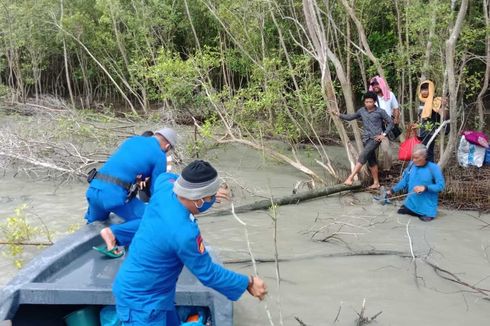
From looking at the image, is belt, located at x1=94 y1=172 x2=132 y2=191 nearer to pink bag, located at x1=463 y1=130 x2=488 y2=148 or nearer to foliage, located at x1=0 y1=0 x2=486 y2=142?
foliage, located at x1=0 y1=0 x2=486 y2=142

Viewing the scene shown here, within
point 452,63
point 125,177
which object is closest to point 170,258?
point 125,177

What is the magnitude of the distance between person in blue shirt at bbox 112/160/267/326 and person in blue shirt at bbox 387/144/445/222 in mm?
4258

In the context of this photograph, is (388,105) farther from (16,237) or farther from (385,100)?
(16,237)

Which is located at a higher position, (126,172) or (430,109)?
(126,172)

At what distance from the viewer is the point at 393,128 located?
8.54m

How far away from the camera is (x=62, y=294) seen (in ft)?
11.6

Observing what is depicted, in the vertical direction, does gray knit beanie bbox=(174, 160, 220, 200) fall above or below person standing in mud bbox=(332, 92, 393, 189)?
above

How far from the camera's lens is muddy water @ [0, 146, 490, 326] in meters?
4.59

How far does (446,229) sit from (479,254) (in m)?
0.81

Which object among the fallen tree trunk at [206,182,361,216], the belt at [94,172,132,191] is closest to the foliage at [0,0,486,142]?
the fallen tree trunk at [206,182,361,216]

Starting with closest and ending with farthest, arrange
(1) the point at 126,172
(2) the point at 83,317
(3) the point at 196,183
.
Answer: (3) the point at 196,183, (2) the point at 83,317, (1) the point at 126,172

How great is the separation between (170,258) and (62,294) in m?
0.97

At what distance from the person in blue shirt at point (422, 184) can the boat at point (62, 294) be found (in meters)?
3.52

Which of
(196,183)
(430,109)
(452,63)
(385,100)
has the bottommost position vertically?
(430,109)
